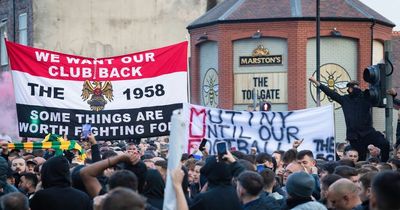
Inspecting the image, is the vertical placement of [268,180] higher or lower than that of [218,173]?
lower

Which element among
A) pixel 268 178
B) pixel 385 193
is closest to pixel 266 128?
pixel 268 178

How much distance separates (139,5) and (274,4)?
8.61 m

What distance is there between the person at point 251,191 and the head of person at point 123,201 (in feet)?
10.9

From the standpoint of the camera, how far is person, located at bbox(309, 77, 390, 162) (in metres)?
16.8

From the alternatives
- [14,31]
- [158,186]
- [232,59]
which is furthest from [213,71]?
[158,186]

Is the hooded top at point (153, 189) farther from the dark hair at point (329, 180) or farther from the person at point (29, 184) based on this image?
the person at point (29, 184)

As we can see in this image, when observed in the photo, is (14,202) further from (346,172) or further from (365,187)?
(346,172)

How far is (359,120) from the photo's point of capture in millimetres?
16828

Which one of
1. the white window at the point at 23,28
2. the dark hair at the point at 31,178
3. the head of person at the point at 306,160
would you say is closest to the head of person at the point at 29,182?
the dark hair at the point at 31,178

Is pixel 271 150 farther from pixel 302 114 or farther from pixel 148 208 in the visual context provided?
pixel 148 208

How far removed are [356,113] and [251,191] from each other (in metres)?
7.56

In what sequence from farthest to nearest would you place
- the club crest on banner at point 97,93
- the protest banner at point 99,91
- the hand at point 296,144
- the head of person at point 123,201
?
the club crest on banner at point 97,93
the protest banner at point 99,91
the hand at point 296,144
the head of person at point 123,201

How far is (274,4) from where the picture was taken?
4159 centimetres

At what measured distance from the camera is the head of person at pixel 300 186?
932 centimetres
